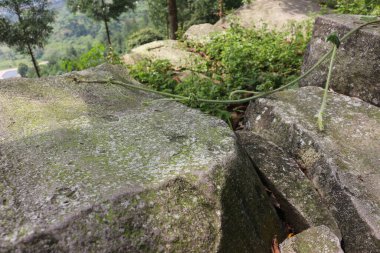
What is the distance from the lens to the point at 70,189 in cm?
211

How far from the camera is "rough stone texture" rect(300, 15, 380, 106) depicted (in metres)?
3.69

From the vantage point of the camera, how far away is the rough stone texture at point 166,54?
7.04 meters

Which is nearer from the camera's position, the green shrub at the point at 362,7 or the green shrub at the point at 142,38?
the green shrub at the point at 362,7

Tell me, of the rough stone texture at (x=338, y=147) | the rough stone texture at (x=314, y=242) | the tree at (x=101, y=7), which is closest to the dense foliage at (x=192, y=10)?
the tree at (x=101, y=7)

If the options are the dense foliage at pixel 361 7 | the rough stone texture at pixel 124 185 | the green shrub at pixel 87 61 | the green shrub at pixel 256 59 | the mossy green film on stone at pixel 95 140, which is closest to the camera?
the rough stone texture at pixel 124 185

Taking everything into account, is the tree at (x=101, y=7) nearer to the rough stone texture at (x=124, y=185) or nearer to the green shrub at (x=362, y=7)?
the green shrub at (x=362, y=7)

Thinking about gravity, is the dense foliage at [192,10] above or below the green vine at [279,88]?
below

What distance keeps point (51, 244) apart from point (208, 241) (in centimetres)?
89

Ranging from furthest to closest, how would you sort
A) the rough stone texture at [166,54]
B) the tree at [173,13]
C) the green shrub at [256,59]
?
1. the tree at [173,13]
2. the rough stone texture at [166,54]
3. the green shrub at [256,59]

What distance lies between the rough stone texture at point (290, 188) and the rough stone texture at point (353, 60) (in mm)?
1323

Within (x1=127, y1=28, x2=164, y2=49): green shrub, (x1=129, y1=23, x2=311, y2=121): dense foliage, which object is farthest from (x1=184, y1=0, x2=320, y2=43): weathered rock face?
(x1=127, y1=28, x2=164, y2=49): green shrub

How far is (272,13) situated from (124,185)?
10.0m

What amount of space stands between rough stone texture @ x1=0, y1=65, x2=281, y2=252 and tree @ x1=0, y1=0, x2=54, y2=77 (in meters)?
19.6

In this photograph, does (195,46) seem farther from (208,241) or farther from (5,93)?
(208,241)
